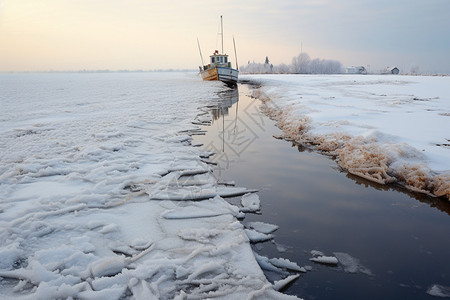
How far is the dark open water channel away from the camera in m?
2.67

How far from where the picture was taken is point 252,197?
446 cm

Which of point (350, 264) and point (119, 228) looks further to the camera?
point (119, 228)

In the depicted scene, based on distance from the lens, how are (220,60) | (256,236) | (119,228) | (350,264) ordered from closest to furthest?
1. (350,264)
2. (256,236)
3. (119,228)
4. (220,60)

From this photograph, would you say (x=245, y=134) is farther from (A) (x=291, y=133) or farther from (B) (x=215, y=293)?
(B) (x=215, y=293)

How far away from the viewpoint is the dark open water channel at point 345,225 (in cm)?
267

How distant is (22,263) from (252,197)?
2.98 m

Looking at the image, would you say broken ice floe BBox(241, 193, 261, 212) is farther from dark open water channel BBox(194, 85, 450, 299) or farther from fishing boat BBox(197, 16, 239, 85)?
fishing boat BBox(197, 16, 239, 85)

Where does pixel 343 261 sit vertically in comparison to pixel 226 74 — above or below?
below

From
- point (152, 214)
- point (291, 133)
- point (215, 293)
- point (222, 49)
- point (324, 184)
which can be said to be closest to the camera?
point (215, 293)

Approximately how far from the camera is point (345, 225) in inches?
146

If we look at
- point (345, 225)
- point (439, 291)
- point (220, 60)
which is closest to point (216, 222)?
point (345, 225)

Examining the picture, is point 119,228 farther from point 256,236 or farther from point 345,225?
point 345,225

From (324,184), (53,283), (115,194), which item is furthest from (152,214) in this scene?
(324,184)

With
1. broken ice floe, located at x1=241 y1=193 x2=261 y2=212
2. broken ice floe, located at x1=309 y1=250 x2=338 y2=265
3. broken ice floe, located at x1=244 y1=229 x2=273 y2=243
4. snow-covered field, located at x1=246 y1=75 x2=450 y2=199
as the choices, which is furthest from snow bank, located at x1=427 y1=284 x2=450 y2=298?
snow-covered field, located at x1=246 y1=75 x2=450 y2=199
